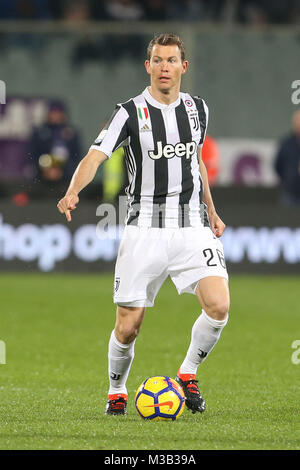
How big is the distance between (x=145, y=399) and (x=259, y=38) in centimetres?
1176

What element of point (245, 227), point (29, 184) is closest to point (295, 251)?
point (245, 227)

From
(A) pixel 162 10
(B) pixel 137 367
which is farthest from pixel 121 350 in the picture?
(A) pixel 162 10

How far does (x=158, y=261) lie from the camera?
5793 millimetres

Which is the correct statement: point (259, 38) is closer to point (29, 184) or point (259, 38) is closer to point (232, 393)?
point (29, 184)

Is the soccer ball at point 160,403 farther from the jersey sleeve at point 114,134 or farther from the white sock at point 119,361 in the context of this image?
the jersey sleeve at point 114,134

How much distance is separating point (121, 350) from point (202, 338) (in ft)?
1.53

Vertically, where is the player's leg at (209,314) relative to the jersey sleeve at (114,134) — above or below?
below

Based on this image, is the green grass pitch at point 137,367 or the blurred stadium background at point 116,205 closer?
the green grass pitch at point 137,367

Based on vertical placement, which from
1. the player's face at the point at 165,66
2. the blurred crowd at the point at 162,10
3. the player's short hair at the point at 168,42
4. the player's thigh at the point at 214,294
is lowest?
the player's thigh at the point at 214,294

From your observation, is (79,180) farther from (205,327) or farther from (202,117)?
(205,327)

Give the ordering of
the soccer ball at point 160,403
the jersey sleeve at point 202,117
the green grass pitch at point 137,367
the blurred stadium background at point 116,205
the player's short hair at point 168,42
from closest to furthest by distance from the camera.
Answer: the green grass pitch at point 137,367, the soccer ball at point 160,403, the player's short hair at point 168,42, the jersey sleeve at point 202,117, the blurred stadium background at point 116,205

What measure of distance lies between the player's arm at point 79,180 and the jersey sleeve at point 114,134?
39 mm

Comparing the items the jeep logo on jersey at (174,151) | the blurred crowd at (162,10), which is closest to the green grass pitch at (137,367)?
the jeep logo on jersey at (174,151)

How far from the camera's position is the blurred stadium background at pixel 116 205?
6.50m
